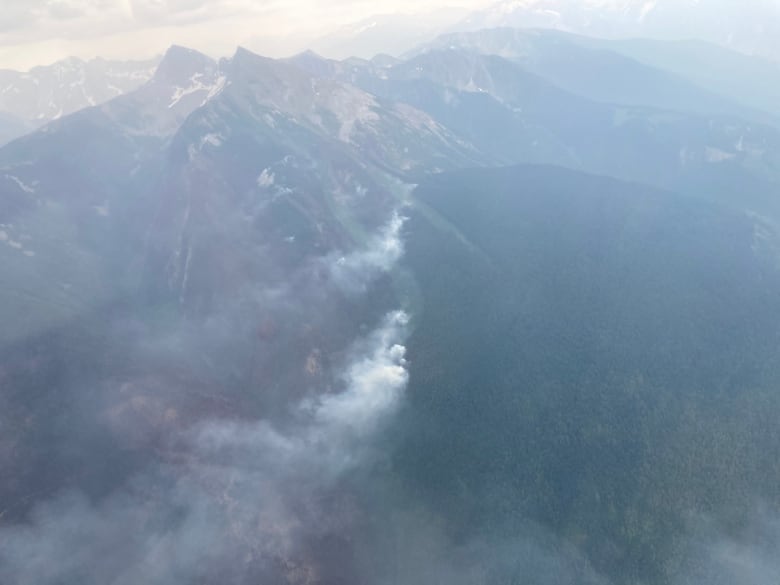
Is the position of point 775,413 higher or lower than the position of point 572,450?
higher

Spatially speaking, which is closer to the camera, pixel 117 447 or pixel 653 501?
pixel 653 501

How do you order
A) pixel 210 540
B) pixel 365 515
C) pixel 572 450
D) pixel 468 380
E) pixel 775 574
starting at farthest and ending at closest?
1. pixel 468 380
2. pixel 572 450
3. pixel 365 515
4. pixel 210 540
5. pixel 775 574

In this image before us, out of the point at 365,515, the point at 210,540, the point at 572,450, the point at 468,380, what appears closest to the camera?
the point at 210,540

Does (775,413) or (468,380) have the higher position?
(775,413)

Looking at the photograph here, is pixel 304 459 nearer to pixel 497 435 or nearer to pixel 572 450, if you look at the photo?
pixel 497 435

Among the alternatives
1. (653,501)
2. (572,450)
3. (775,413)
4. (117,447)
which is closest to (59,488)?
(117,447)

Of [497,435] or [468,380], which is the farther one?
[468,380]

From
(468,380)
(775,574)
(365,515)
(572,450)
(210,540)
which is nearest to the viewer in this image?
(775,574)

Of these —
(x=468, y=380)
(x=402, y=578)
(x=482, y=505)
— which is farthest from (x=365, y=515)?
(x=468, y=380)

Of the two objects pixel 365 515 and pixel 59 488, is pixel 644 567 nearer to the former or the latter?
pixel 365 515
